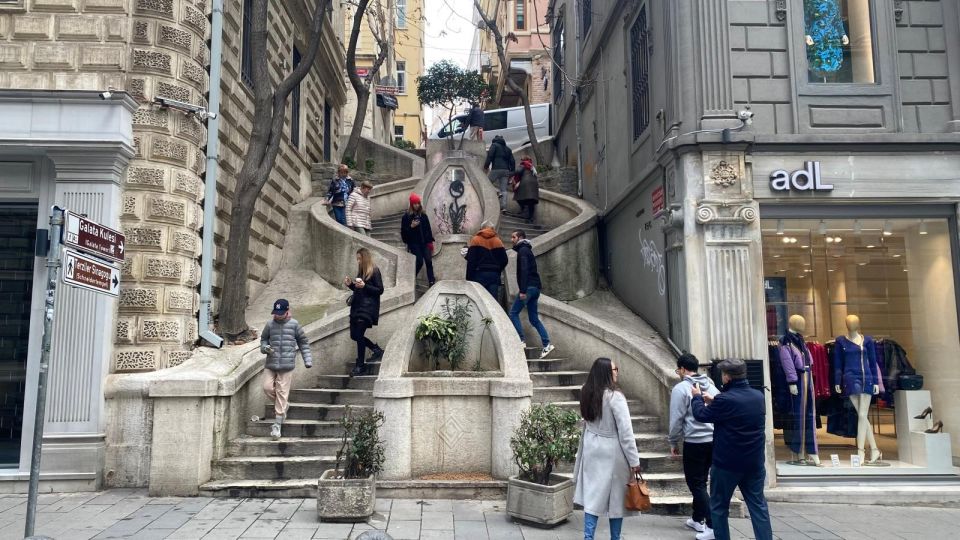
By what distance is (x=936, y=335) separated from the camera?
8984 mm

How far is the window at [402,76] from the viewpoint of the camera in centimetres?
4722

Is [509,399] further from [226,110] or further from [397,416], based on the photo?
[226,110]

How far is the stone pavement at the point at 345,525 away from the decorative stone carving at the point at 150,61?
5.51 metres

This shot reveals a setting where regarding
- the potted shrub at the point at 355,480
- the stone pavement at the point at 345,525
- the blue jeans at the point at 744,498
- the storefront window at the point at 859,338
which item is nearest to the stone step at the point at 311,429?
the stone pavement at the point at 345,525

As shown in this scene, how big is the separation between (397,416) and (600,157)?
965cm

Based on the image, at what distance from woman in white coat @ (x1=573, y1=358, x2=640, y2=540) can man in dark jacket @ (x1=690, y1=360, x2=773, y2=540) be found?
2.39ft

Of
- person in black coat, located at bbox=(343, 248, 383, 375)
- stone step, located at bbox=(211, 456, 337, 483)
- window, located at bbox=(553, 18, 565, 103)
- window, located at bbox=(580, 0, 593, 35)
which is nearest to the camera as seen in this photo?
stone step, located at bbox=(211, 456, 337, 483)

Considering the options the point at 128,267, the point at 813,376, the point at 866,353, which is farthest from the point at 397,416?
the point at 866,353

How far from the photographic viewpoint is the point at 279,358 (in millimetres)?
8016

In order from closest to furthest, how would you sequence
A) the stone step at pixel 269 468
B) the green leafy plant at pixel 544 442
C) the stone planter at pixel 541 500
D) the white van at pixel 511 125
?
the stone planter at pixel 541 500 < the green leafy plant at pixel 544 442 < the stone step at pixel 269 468 < the white van at pixel 511 125

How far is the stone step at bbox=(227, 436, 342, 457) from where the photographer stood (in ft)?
25.8

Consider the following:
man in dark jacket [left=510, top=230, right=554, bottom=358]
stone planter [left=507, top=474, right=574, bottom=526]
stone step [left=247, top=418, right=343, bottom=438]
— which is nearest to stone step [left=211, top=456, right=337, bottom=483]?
stone step [left=247, top=418, right=343, bottom=438]

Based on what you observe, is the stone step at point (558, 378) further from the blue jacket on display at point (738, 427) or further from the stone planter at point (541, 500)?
the blue jacket on display at point (738, 427)

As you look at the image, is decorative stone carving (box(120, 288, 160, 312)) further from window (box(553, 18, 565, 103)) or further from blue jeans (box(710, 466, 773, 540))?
window (box(553, 18, 565, 103))
